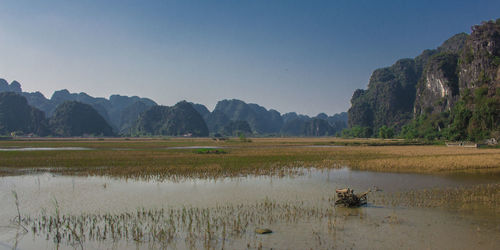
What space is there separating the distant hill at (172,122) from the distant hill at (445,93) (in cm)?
7645

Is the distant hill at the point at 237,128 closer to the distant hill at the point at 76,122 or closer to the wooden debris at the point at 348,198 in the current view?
the distant hill at the point at 76,122

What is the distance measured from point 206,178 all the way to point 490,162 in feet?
54.6

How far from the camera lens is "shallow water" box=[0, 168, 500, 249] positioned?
5.99 metres

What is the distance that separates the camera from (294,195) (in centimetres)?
1043

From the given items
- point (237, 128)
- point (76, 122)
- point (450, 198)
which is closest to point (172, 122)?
point (237, 128)

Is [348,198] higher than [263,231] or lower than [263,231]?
higher

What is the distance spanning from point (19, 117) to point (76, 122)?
66.6 feet

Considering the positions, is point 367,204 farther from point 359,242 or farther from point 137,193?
point 137,193

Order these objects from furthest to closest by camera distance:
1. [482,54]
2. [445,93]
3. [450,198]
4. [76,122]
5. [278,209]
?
[76,122], [445,93], [482,54], [450,198], [278,209]

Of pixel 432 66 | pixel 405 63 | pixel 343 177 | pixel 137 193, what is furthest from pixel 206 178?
pixel 405 63

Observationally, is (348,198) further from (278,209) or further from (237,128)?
(237,128)

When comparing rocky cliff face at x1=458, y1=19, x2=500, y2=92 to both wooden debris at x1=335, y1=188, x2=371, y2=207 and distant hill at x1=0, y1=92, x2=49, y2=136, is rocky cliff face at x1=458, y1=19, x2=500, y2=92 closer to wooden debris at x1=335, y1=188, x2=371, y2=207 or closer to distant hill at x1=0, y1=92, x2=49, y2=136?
wooden debris at x1=335, y1=188, x2=371, y2=207

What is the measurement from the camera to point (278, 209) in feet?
27.8

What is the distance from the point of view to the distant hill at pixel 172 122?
162000 millimetres
